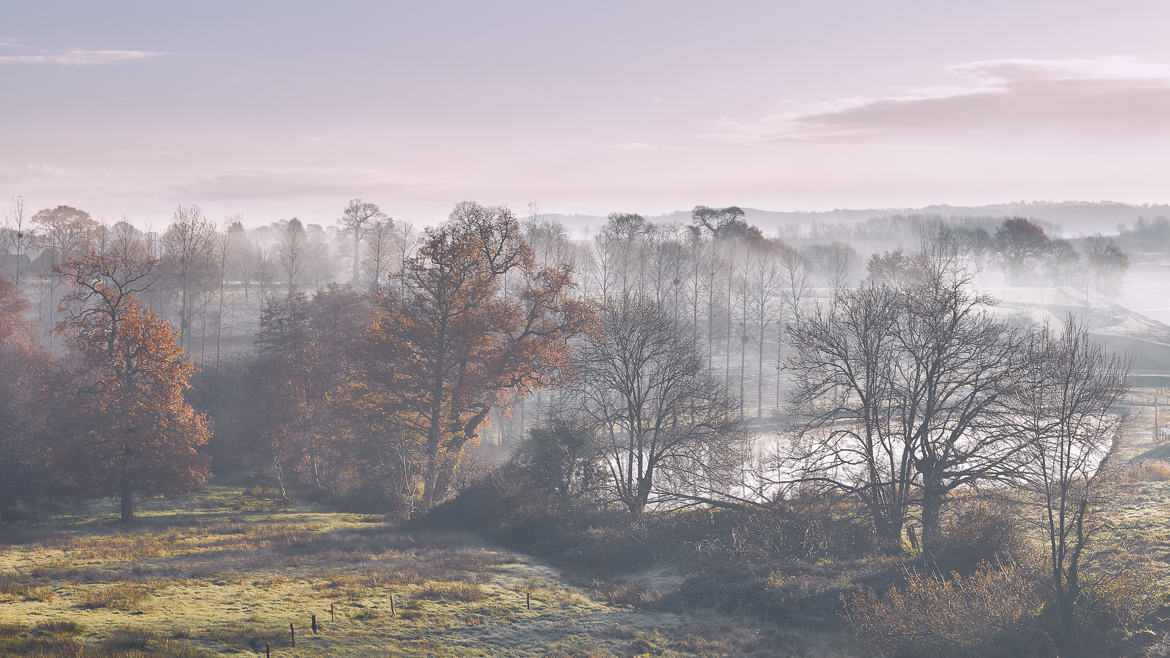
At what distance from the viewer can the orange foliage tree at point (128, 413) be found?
113 ft

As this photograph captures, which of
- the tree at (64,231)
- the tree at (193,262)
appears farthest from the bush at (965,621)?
the tree at (64,231)

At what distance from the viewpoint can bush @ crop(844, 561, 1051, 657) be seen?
1834 centimetres

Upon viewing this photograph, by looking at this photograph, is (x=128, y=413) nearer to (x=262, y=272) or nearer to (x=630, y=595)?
(x=630, y=595)

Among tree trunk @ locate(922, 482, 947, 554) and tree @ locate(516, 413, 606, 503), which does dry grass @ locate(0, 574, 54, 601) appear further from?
tree trunk @ locate(922, 482, 947, 554)

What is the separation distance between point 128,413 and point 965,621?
34736mm

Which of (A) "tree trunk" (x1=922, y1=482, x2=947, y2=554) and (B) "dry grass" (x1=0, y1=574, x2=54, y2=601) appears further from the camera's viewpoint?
(A) "tree trunk" (x1=922, y1=482, x2=947, y2=554)

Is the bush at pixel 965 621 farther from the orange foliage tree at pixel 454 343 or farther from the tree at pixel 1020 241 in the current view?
the tree at pixel 1020 241

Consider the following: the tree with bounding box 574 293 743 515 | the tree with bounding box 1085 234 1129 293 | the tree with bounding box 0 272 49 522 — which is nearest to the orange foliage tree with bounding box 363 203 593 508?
the tree with bounding box 574 293 743 515

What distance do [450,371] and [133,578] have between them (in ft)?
71.2

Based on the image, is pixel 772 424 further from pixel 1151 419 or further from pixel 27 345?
pixel 27 345

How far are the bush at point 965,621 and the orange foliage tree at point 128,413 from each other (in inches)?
1225

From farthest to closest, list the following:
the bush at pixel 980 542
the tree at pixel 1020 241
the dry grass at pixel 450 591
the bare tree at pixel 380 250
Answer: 1. the tree at pixel 1020 241
2. the bare tree at pixel 380 250
3. the bush at pixel 980 542
4. the dry grass at pixel 450 591

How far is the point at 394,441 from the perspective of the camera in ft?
145

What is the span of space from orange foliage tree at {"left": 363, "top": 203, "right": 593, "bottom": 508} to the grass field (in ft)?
33.6
